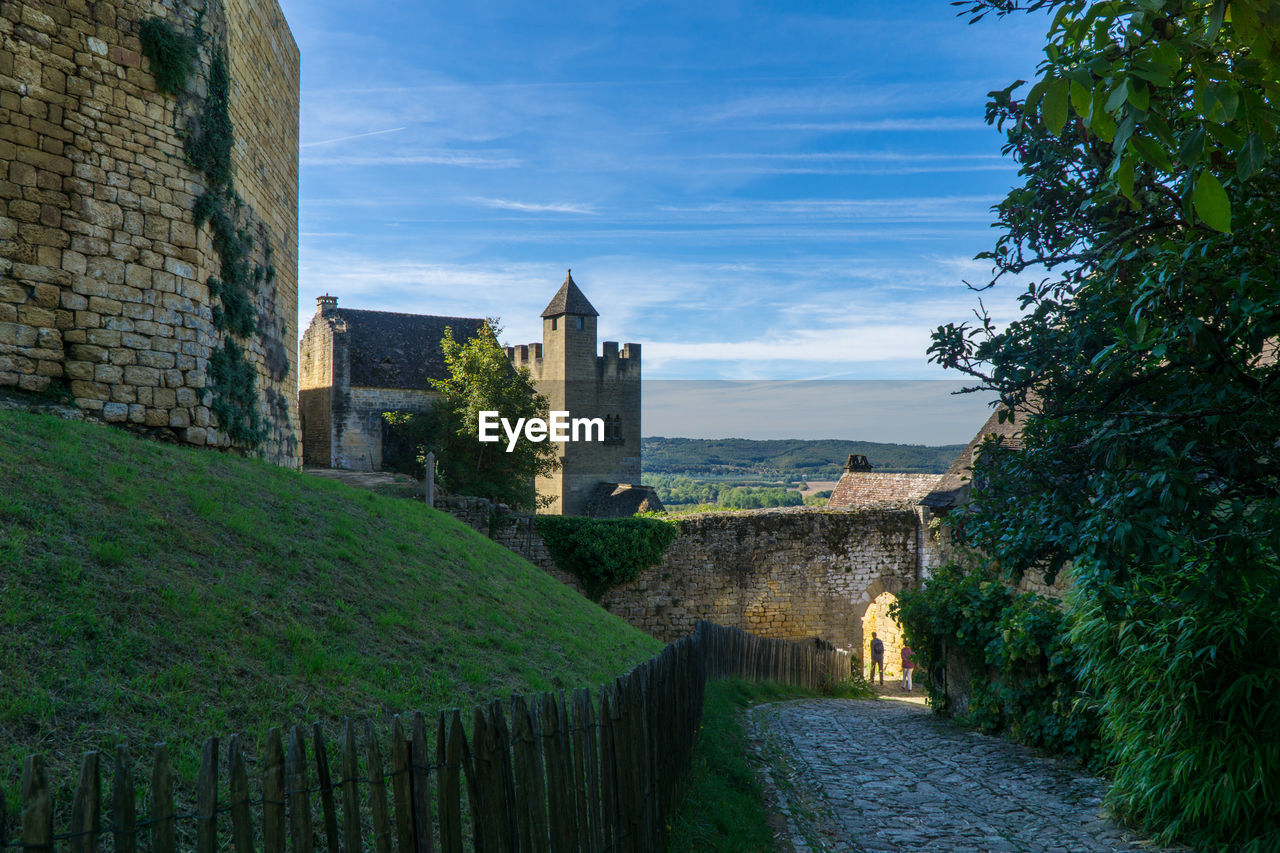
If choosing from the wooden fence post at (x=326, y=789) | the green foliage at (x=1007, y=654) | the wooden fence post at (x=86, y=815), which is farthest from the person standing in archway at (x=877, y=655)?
the wooden fence post at (x=86, y=815)

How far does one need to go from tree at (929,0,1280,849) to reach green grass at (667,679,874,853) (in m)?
2.62

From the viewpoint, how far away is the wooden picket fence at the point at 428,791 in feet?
6.68

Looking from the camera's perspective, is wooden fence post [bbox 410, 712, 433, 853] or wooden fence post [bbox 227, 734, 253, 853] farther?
wooden fence post [bbox 410, 712, 433, 853]

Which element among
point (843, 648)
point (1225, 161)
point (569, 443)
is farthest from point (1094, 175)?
point (569, 443)

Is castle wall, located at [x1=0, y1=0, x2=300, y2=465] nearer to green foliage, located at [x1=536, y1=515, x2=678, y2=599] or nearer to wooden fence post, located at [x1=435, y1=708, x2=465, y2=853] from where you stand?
wooden fence post, located at [x1=435, y1=708, x2=465, y2=853]

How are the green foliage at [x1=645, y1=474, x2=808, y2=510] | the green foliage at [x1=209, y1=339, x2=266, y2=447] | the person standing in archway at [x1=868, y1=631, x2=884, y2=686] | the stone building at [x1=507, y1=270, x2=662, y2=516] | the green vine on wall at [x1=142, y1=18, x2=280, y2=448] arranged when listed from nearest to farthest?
the green vine on wall at [x1=142, y1=18, x2=280, y2=448]
the green foliage at [x1=209, y1=339, x2=266, y2=447]
the person standing in archway at [x1=868, y1=631, x2=884, y2=686]
the stone building at [x1=507, y1=270, x2=662, y2=516]
the green foliage at [x1=645, y1=474, x2=808, y2=510]

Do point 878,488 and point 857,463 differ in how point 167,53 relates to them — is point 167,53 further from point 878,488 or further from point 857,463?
point 857,463

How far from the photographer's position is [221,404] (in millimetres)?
10258

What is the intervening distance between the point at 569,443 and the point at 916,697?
1036 inches

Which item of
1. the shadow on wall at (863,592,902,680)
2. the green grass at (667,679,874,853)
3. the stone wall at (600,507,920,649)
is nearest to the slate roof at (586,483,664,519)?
the shadow on wall at (863,592,902,680)

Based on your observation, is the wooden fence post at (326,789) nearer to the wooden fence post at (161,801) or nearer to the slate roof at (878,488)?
the wooden fence post at (161,801)

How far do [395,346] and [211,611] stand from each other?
31.3 metres

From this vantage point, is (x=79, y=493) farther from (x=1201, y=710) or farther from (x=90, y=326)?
(x=1201, y=710)

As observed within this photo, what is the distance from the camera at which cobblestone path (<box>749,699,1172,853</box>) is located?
5965mm
